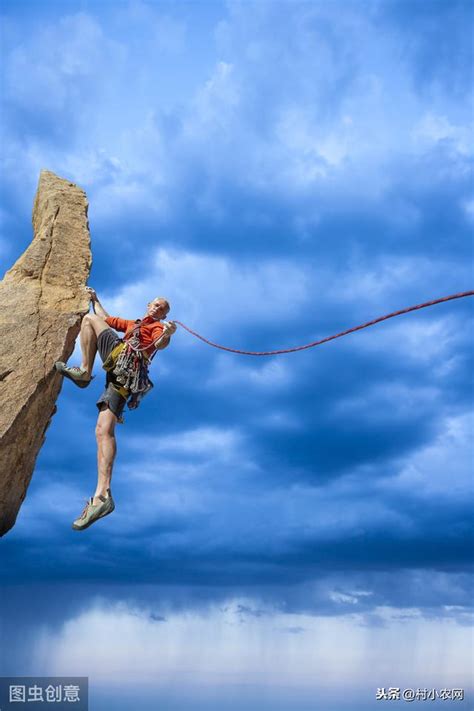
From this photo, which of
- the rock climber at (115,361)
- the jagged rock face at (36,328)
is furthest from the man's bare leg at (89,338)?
the jagged rock face at (36,328)

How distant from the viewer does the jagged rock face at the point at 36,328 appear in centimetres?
1120

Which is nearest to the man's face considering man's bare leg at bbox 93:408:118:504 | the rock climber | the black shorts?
the rock climber

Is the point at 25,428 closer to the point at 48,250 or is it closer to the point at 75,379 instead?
the point at 75,379

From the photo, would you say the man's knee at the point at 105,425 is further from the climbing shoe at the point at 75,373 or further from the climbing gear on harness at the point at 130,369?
the climbing shoe at the point at 75,373

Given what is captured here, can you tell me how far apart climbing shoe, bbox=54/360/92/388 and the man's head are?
131cm

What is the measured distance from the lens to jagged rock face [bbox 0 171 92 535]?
36.8ft

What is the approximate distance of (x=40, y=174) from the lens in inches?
543

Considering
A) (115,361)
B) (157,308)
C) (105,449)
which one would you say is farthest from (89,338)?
(105,449)

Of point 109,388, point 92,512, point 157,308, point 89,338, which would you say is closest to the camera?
point 92,512

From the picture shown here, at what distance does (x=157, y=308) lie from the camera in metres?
11.8

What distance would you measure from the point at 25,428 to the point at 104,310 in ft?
7.01

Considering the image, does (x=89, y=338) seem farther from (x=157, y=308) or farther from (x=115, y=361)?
(x=157, y=308)

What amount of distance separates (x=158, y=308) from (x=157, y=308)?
0.05 feet

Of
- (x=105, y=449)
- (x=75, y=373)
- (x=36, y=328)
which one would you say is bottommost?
(x=105, y=449)
